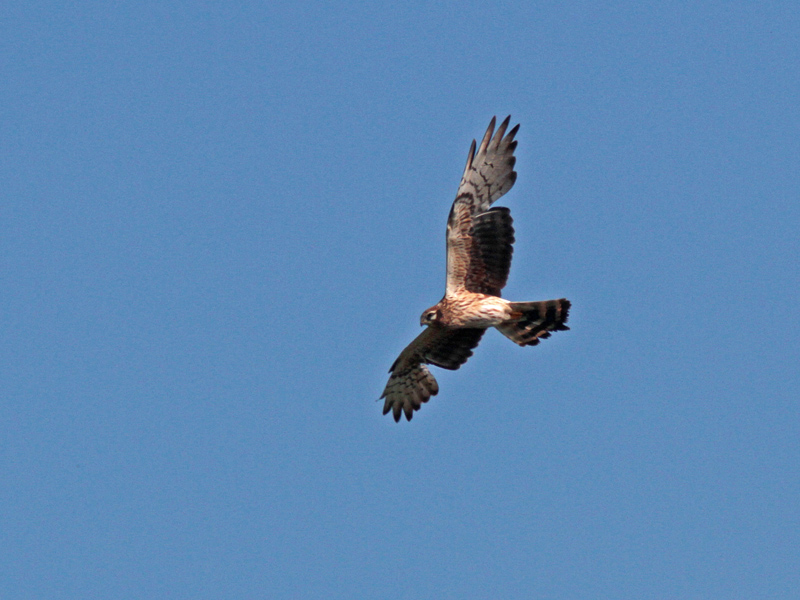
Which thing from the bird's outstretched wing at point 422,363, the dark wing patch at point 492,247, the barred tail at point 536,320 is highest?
the dark wing patch at point 492,247

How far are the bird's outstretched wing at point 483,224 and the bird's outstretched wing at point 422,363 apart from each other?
93 centimetres

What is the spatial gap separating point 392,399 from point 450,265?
3.17 m

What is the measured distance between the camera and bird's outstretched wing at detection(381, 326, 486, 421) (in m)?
16.5

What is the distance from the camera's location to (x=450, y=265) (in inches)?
599

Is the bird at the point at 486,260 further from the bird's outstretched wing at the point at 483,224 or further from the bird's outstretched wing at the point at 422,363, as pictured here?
the bird's outstretched wing at the point at 422,363

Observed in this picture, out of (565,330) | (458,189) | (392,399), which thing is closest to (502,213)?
(458,189)

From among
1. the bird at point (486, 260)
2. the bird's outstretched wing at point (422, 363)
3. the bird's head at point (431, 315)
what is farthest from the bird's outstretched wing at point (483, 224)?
the bird's outstretched wing at point (422, 363)

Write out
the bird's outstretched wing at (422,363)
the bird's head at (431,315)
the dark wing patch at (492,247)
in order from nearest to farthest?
the dark wing patch at (492,247), the bird's head at (431,315), the bird's outstretched wing at (422,363)

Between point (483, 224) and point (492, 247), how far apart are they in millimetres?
313

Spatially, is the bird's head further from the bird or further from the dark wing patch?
the dark wing patch

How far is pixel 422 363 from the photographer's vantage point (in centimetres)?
1716

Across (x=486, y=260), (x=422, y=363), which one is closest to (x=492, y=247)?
(x=486, y=260)

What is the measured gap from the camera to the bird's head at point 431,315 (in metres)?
15.4

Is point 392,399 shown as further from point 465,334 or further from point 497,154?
point 497,154
